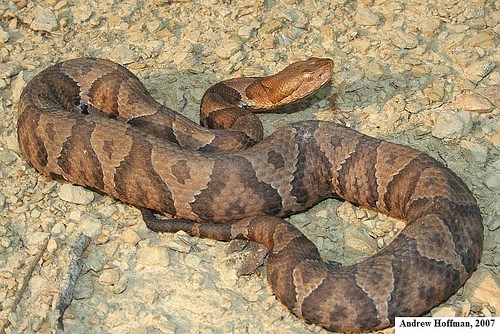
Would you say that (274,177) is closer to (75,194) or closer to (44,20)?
(75,194)

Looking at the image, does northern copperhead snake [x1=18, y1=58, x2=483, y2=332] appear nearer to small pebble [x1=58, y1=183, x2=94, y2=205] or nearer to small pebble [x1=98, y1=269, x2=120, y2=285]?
small pebble [x1=58, y1=183, x2=94, y2=205]

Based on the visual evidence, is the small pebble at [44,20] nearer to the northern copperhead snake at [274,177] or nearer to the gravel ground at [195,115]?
the gravel ground at [195,115]

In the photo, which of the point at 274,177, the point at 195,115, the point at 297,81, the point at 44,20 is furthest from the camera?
the point at 44,20

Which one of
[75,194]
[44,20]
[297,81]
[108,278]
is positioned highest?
[44,20]

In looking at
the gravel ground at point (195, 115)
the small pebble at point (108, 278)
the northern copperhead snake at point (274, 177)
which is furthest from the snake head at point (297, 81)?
the small pebble at point (108, 278)

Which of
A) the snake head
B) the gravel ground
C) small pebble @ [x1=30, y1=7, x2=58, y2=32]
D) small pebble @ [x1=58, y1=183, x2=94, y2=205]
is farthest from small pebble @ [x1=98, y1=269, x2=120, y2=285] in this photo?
small pebble @ [x1=30, y1=7, x2=58, y2=32]

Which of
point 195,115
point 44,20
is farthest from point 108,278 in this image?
point 44,20
